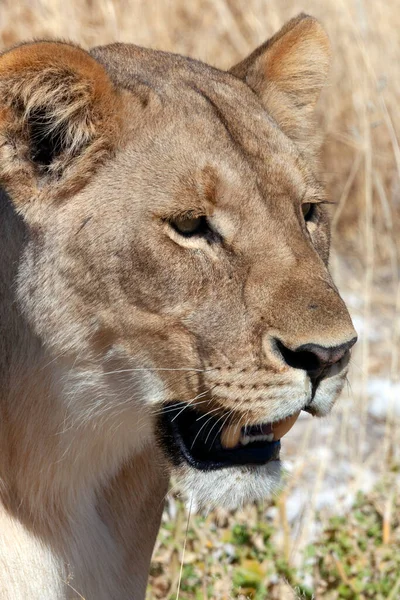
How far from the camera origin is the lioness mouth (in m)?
2.43

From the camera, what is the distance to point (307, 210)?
271cm

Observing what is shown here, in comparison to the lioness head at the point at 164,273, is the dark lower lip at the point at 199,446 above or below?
below

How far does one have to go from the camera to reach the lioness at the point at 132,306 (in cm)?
232

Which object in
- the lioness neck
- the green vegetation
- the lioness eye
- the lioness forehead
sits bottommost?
the green vegetation

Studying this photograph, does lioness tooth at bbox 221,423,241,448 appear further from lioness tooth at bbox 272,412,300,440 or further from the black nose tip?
the black nose tip

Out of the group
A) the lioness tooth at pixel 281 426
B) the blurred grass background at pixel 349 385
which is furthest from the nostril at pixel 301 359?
the blurred grass background at pixel 349 385

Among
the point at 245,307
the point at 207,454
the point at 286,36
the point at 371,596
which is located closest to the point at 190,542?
the point at 371,596

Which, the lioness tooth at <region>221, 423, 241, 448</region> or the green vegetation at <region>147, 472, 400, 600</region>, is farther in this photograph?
the green vegetation at <region>147, 472, 400, 600</region>

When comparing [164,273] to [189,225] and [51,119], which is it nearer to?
[189,225]

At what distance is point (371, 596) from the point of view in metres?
3.26

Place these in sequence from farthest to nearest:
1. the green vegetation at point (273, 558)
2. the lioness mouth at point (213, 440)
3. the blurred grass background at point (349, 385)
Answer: the blurred grass background at point (349, 385) < the green vegetation at point (273, 558) < the lioness mouth at point (213, 440)

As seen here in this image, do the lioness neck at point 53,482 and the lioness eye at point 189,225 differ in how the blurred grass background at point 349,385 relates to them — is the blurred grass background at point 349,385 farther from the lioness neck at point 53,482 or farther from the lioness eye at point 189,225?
the lioness eye at point 189,225

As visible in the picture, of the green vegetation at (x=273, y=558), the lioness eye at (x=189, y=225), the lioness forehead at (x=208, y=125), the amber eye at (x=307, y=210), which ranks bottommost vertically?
the green vegetation at (x=273, y=558)

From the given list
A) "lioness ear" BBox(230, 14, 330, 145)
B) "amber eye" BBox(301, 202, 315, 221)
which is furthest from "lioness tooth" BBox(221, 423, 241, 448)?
"lioness ear" BBox(230, 14, 330, 145)
